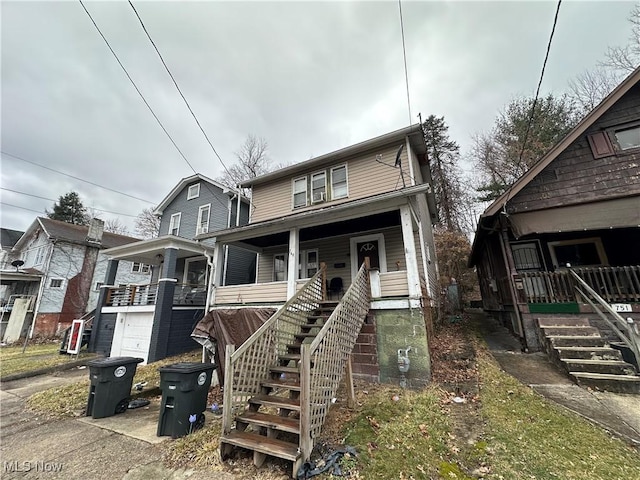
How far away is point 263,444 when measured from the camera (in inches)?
126

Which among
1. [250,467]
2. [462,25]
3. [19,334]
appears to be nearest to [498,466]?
[250,467]

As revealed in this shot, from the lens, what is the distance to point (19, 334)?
50.5 ft

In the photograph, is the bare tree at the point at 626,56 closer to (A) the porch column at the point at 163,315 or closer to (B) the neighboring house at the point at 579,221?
(B) the neighboring house at the point at 579,221

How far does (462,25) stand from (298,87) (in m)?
5.71

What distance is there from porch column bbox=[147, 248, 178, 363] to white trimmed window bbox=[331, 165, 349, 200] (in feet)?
25.2

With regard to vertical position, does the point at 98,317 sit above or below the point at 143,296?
below

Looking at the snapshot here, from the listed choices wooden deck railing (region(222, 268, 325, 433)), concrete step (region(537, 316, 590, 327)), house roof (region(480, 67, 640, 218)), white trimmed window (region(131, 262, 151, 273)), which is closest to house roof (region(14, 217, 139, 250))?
white trimmed window (region(131, 262, 151, 273))

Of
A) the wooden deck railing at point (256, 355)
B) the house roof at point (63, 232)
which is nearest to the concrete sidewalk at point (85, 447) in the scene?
the wooden deck railing at point (256, 355)

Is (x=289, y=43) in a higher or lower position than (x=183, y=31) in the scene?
higher

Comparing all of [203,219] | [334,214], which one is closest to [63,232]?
[203,219]

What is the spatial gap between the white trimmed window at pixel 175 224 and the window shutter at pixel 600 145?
62.9 feet

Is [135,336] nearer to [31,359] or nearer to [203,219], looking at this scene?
[31,359]

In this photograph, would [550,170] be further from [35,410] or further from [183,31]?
[35,410]

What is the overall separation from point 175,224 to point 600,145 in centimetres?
1978
